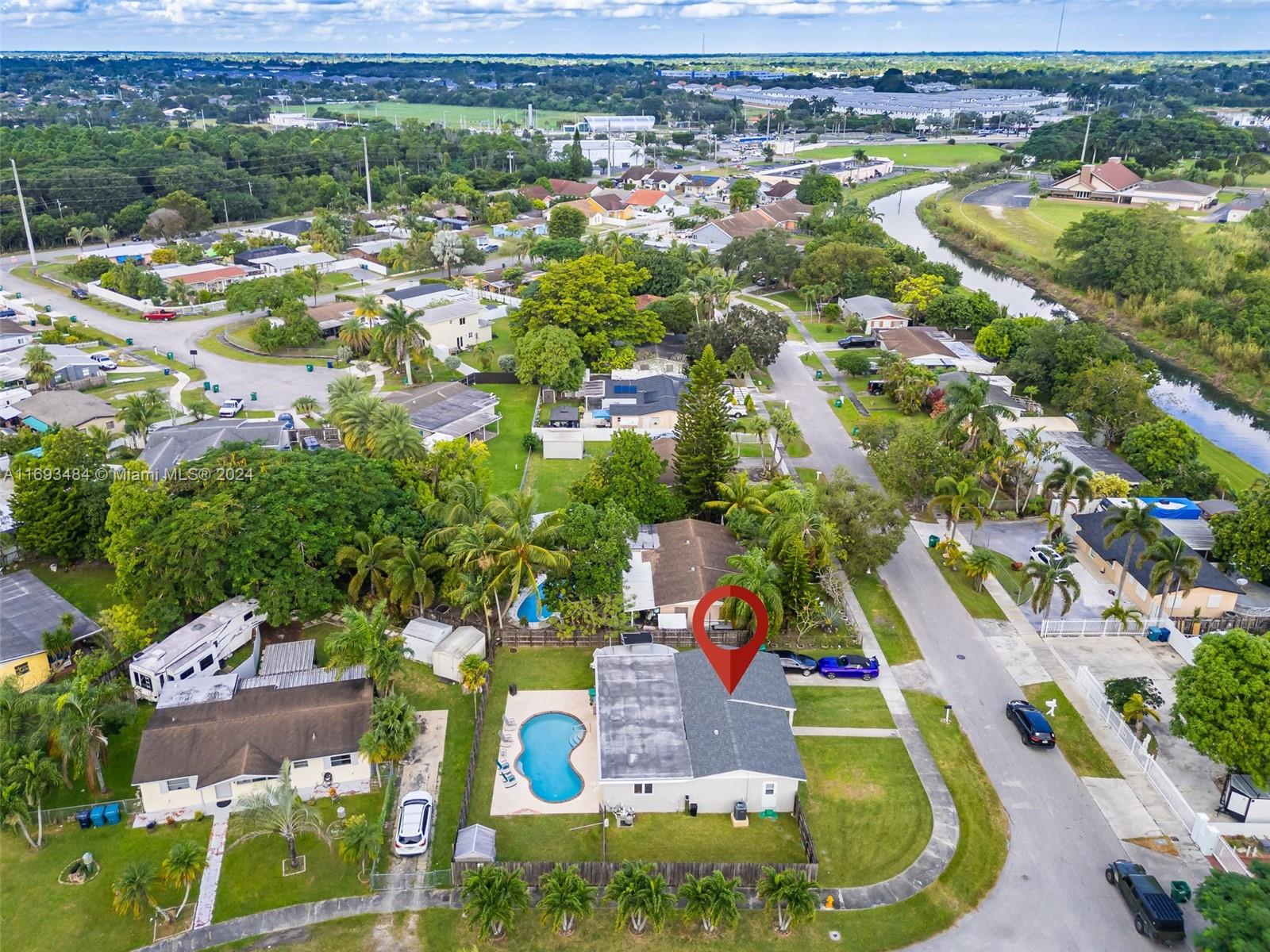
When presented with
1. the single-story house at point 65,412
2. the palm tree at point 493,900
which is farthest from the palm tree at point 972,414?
the single-story house at point 65,412

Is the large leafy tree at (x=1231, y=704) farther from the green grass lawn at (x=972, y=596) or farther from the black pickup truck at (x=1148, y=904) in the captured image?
the green grass lawn at (x=972, y=596)

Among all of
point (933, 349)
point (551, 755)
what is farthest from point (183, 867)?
point (933, 349)

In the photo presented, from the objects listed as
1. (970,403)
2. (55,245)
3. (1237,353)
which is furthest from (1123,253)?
(55,245)

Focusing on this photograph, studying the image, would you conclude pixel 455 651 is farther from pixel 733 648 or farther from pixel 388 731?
pixel 733 648

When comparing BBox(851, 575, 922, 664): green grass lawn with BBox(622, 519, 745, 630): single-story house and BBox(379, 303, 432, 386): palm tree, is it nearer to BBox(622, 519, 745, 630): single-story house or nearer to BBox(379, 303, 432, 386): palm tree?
BBox(622, 519, 745, 630): single-story house

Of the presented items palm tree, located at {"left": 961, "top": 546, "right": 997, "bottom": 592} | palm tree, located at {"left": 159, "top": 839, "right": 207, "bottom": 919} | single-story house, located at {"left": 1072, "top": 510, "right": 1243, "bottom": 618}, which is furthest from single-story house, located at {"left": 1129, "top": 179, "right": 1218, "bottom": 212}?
palm tree, located at {"left": 159, "top": 839, "right": 207, "bottom": 919}

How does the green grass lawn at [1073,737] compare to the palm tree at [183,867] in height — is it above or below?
below

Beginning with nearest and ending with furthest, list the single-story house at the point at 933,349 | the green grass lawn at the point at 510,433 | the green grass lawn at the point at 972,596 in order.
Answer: the green grass lawn at the point at 972,596 < the green grass lawn at the point at 510,433 < the single-story house at the point at 933,349
